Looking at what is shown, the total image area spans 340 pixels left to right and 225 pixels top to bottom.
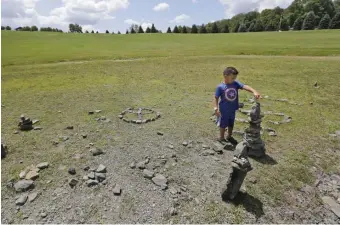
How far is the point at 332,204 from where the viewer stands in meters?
5.57

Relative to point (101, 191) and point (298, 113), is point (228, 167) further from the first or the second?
point (298, 113)

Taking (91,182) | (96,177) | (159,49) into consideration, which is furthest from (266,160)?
(159,49)

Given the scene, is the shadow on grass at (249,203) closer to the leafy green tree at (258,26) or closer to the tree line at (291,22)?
the tree line at (291,22)

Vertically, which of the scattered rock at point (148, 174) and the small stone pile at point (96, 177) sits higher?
the scattered rock at point (148, 174)

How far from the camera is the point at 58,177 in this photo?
20.9 feet

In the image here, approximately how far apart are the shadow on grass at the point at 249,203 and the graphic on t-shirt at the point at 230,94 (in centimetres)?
293

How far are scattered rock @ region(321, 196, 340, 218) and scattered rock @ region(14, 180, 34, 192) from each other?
6.70 meters

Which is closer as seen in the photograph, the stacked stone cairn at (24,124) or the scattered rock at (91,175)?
the scattered rock at (91,175)

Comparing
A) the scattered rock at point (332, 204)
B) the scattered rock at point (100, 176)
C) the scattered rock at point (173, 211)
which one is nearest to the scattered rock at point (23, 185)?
the scattered rock at point (100, 176)

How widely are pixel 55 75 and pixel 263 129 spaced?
16.5 meters

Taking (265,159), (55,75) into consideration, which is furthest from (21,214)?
(55,75)

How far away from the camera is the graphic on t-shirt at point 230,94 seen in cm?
Result: 753

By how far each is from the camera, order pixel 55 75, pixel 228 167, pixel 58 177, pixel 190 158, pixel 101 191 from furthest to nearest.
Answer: pixel 55 75, pixel 190 158, pixel 228 167, pixel 58 177, pixel 101 191

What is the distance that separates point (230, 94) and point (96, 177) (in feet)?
14.3
